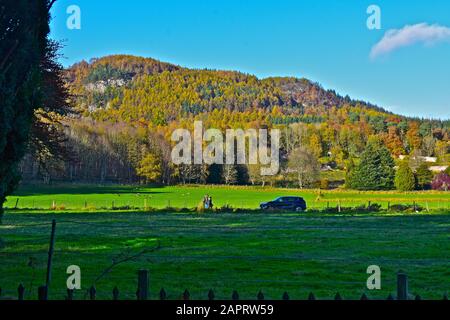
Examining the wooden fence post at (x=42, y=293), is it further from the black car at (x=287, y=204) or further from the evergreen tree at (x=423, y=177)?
the evergreen tree at (x=423, y=177)

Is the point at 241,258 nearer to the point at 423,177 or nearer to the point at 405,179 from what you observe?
the point at 405,179

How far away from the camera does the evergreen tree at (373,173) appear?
304ft

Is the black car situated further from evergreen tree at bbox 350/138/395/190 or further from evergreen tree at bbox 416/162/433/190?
evergreen tree at bbox 416/162/433/190

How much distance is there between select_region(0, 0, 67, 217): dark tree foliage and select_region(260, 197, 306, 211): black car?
33997 mm

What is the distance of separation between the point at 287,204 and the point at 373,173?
4885 cm

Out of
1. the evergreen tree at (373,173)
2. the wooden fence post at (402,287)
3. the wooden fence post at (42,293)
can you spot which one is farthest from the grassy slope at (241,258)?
the evergreen tree at (373,173)

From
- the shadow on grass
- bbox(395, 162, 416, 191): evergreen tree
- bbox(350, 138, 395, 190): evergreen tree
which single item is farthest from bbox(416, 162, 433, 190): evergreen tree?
the shadow on grass

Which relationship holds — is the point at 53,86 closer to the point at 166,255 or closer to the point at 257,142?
the point at 166,255

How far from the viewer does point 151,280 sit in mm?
13062

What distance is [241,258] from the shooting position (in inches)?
671

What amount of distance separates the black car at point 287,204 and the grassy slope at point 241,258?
18.6m

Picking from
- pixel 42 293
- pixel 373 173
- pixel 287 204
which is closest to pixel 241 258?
pixel 42 293

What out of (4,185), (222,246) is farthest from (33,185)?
(4,185)
